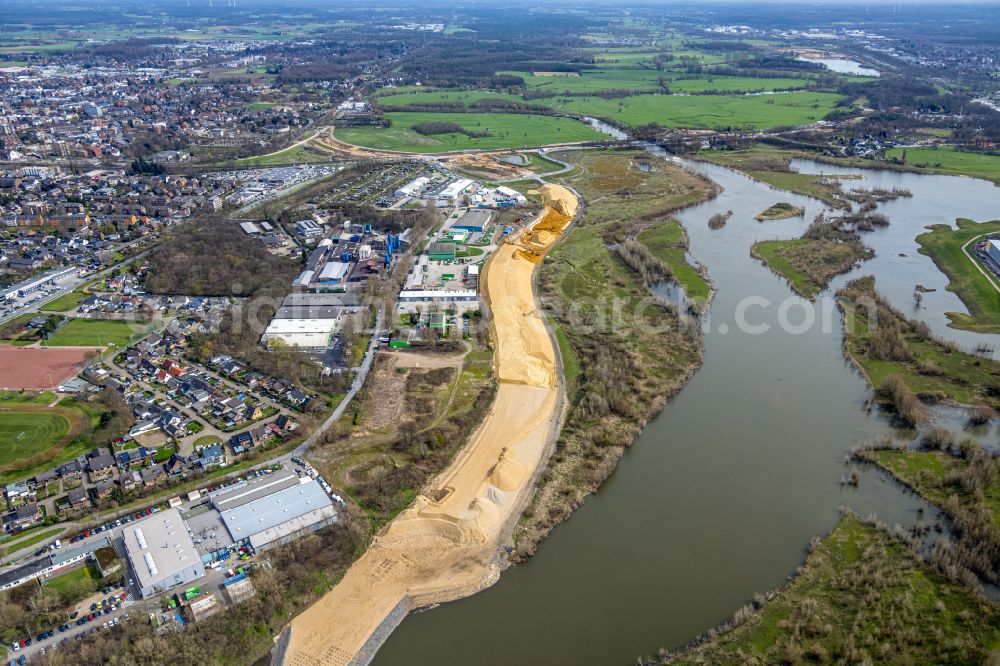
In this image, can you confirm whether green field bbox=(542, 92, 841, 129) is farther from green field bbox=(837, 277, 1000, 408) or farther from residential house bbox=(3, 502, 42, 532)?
residential house bbox=(3, 502, 42, 532)

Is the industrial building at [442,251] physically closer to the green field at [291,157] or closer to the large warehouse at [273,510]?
the large warehouse at [273,510]

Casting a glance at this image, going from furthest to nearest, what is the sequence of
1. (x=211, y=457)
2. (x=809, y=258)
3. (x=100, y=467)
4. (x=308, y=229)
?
(x=308, y=229) → (x=809, y=258) → (x=211, y=457) → (x=100, y=467)

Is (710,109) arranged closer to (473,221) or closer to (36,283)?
(473,221)

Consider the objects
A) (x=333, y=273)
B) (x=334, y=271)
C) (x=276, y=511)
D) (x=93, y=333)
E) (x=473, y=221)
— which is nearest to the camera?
(x=276, y=511)

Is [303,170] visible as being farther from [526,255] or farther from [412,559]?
[412,559]

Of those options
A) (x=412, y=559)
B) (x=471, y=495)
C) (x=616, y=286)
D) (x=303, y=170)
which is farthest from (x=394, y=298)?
(x=303, y=170)

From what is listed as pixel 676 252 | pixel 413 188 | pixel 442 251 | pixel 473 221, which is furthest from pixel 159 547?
pixel 413 188
